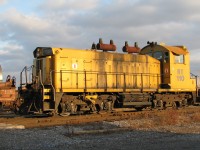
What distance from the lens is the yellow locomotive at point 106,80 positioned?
54.0 feet

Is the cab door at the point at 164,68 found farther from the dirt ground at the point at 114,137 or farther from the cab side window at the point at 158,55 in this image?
the dirt ground at the point at 114,137

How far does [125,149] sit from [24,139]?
10.5 feet

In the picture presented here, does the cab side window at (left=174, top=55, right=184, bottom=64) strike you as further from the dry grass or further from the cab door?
the dry grass

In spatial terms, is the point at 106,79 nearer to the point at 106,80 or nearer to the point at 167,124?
the point at 106,80

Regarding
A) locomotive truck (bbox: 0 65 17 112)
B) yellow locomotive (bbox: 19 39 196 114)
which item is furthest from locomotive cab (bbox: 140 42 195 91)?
locomotive truck (bbox: 0 65 17 112)

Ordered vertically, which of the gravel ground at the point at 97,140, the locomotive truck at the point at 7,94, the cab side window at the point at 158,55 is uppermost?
the cab side window at the point at 158,55

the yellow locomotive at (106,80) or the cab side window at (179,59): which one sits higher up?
the cab side window at (179,59)

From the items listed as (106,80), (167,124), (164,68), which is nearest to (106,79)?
(106,80)

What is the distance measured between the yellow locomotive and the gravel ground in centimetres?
518

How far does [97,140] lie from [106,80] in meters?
9.34

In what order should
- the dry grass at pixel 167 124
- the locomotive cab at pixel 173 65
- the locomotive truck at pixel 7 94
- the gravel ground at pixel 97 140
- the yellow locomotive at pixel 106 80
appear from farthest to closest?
the locomotive cab at pixel 173 65, the locomotive truck at pixel 7 94, the yellow locomotive at pixel 106 80, the dry grass at pixel 167 124, the gravel ground at pixel 97 140

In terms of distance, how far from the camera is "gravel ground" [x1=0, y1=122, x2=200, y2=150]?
8370mm

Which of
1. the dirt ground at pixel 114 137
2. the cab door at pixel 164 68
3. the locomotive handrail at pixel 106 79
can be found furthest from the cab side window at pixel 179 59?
the dirt ground at pixel 114 137

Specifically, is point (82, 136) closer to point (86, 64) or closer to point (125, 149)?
point (125, 149)
